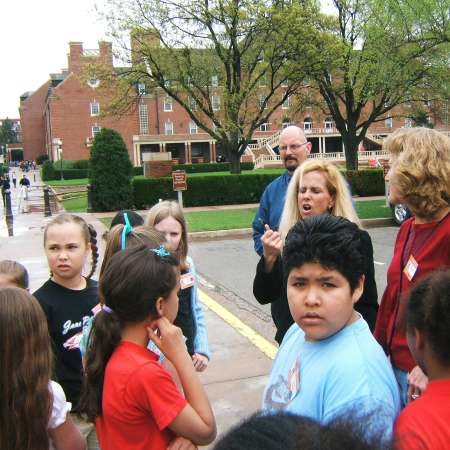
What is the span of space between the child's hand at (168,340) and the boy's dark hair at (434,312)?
810 mm

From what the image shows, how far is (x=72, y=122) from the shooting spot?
57.9m

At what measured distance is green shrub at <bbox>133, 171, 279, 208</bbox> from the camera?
20.1 meters

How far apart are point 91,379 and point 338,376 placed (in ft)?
3.14

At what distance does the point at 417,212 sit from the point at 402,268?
0.84 ft

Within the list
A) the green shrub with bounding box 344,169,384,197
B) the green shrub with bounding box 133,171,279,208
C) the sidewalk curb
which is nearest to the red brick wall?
the green shrub with bounding box 133,171,279,208

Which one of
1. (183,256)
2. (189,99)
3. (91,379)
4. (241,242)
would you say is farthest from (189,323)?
(189,99)

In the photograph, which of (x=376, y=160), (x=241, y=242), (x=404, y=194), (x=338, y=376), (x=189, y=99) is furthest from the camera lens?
(x=376, y=160)

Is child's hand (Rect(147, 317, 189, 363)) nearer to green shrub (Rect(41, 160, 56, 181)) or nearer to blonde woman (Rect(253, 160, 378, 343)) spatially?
blonde woman (Rect(253, 160, 378, 343))

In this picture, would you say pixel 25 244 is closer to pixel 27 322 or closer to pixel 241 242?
pixel 241 242

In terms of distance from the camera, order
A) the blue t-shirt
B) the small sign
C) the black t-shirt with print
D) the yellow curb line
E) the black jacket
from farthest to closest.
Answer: the small sign, the yellow curb line, the black t-shirt with print, the black jacket, the blue t-shirt

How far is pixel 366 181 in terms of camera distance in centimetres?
2244

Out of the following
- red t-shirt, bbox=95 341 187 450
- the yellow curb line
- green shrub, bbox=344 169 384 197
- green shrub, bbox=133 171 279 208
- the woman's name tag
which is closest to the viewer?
red t-shirt, bbox=95 341 187 450

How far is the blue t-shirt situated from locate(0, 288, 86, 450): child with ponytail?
0.76 metres

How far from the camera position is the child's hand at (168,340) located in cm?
183
